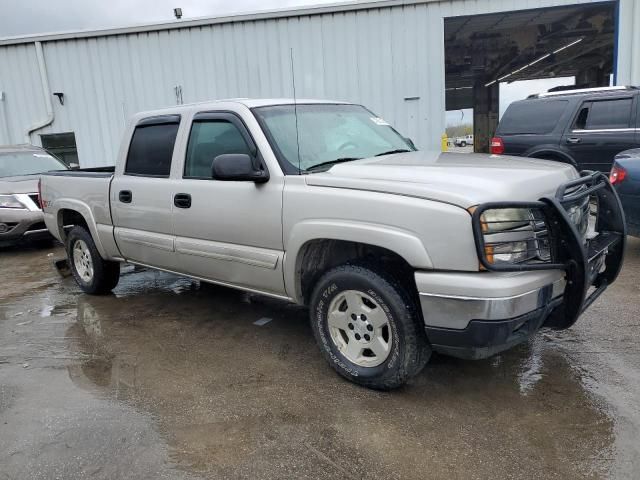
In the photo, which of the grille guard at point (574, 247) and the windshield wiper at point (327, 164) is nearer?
the grille guard at point (574, 247)

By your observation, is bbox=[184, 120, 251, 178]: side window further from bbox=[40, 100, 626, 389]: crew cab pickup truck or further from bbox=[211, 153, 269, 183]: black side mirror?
bbox=[211, 153, 269, 183]: black side mirror

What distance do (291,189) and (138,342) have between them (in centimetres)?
195

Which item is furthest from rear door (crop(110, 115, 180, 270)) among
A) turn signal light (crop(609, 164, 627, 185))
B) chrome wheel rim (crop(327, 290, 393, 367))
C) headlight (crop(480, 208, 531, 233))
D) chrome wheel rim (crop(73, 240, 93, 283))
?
turn signal light (crop(609, 164, 627, 185))

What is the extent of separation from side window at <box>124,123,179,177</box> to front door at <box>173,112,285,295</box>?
0.98 feet

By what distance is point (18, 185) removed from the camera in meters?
8.26

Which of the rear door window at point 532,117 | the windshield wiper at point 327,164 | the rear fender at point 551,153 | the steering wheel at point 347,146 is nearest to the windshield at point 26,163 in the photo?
the steering wheel at point 347,146

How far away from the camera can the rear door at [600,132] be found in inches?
317

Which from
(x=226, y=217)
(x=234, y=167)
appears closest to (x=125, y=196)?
(x=226, y=217)

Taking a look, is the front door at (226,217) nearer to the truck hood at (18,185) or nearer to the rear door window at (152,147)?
the rear door window at (152,147)

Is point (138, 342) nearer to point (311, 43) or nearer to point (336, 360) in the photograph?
point (336, 360)

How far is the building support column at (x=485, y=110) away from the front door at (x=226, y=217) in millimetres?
28400

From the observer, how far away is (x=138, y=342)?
168 inches

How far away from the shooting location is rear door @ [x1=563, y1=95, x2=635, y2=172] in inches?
317

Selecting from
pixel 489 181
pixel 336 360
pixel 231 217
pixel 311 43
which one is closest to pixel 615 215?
pixel 489 181
